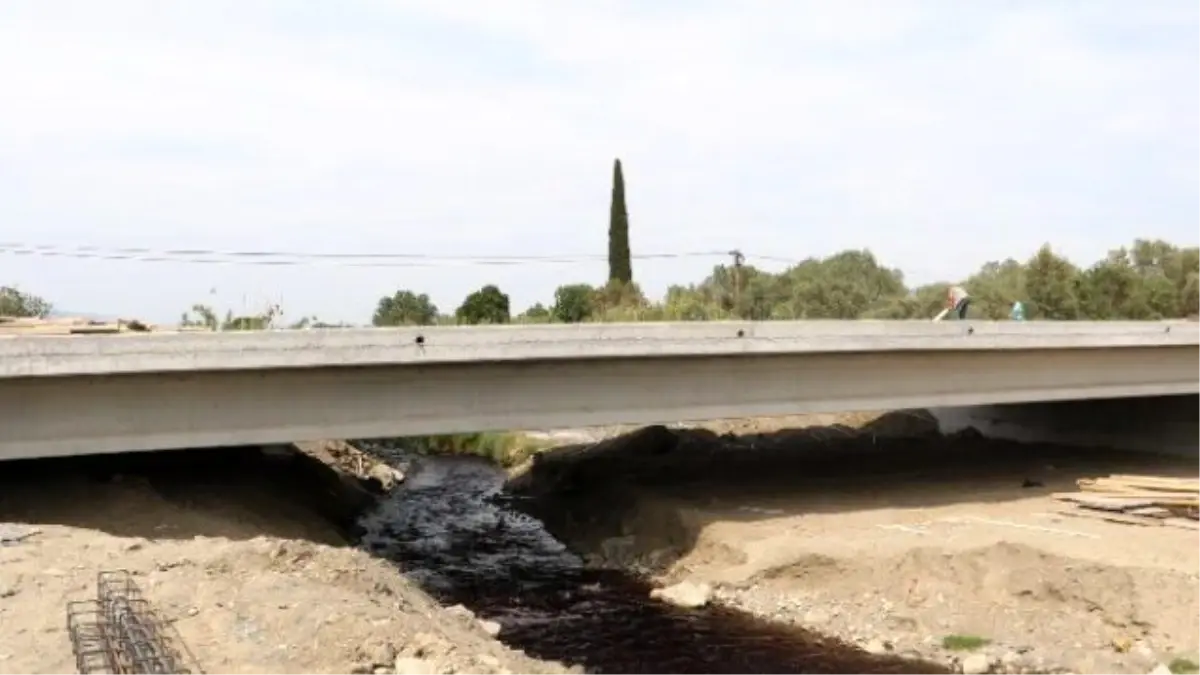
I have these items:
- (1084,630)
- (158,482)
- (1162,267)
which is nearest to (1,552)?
(158,482)

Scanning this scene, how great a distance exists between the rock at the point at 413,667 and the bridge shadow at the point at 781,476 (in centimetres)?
1150

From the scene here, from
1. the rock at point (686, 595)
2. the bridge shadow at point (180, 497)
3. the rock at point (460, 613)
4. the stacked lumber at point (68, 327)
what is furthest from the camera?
the stacked lumber at point (68, 327)

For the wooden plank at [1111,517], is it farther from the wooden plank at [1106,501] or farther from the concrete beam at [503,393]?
the concrete beam at [503,393]

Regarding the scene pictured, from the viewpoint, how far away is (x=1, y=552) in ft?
53.2

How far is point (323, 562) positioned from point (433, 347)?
20.1 ft

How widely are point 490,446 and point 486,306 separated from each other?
49.6ft

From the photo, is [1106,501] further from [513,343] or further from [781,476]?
[513,343]

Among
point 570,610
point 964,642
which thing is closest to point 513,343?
point 570,610

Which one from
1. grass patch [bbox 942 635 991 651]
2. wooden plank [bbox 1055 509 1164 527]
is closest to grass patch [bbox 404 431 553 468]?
wooden plank [bbox 1055 509 1164 527]

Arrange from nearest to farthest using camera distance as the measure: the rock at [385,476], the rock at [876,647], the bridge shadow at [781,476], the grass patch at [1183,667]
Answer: the grass patch at [1183,667], the rock at [876,647], the bridge shadow at [781,476], the rock at [385,476]

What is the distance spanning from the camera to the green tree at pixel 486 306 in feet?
187

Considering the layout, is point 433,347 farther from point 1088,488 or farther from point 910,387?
point 1088,488

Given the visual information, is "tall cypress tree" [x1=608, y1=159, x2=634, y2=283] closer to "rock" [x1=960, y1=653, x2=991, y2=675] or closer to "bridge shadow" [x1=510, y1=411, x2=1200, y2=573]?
"bridge shadow" [x1=510, y1=411, x2=1200, y2=573]

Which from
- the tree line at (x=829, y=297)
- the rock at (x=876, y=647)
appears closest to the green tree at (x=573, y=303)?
the tree line at (x=829, y=297)
